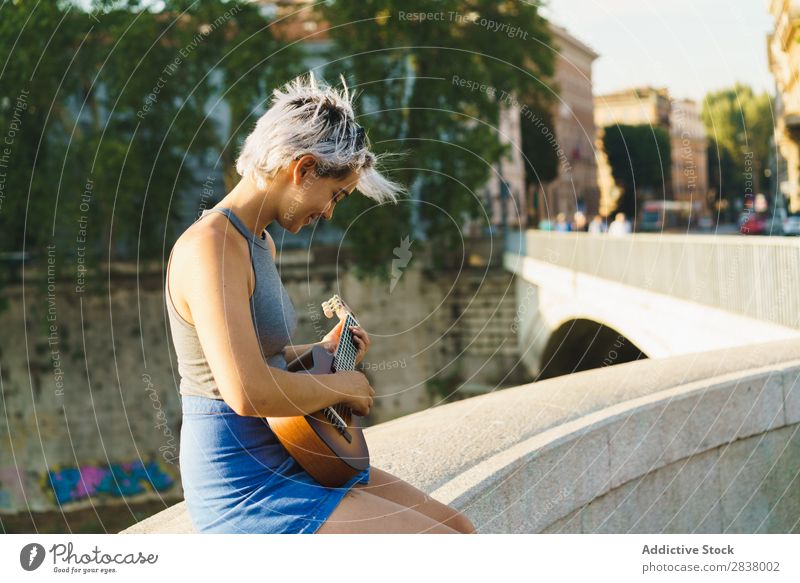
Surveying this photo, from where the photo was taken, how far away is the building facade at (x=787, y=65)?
8.18 meters

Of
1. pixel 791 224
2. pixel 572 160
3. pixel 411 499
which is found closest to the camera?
pixel 411 499

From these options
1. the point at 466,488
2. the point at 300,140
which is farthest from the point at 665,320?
the point at 300,140

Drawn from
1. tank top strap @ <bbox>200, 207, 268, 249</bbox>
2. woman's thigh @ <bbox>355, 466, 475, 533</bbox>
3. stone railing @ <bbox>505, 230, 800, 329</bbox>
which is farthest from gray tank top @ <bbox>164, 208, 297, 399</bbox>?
stone railing @ <bbox>505, 230, 800, 329</bbox>

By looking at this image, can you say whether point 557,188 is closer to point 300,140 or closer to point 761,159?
point 761,159

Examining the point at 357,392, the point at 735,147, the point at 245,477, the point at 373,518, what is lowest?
the point at 373,518

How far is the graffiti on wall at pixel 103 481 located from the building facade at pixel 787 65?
48.5 ft

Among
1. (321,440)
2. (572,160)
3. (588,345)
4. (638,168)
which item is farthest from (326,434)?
(638,168)

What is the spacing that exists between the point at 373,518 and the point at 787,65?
8.44m

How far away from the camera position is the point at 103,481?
80.4 feet

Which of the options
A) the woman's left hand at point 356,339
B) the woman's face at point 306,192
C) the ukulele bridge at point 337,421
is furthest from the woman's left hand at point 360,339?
the woman's face at point 306,192

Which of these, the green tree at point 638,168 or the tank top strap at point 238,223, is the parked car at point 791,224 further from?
the green tree at point 638,168

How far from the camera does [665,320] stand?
11.0 meters

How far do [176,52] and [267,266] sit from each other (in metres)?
22.2

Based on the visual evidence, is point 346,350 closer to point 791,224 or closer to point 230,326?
point 230,326
